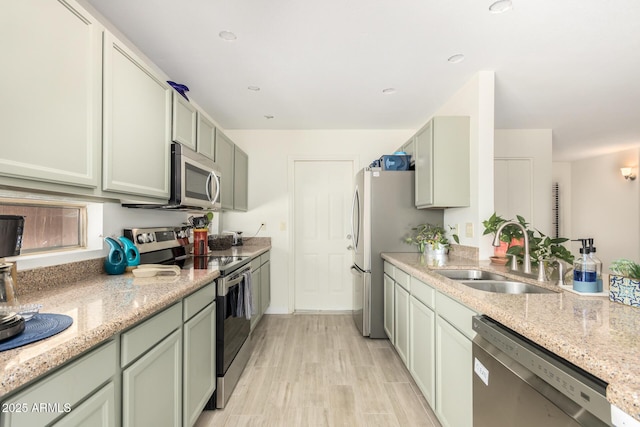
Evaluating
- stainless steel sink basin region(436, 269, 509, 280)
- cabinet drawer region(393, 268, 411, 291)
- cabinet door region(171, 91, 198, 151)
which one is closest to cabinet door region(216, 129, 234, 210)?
cabinet door region(171, 91, 198, 151)

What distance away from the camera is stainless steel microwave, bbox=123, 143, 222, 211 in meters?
1.96

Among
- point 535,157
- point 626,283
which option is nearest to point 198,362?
point 626,283

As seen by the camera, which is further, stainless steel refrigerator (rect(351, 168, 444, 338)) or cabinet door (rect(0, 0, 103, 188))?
stainless steel refrigerator (rect(351, 168, 444, 338))

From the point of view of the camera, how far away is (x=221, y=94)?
2.83 meters

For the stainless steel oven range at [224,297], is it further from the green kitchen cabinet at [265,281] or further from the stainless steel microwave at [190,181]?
the green kitchen cabinet at [265,281]

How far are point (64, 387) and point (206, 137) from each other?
6.89ft

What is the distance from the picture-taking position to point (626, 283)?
3.59ft

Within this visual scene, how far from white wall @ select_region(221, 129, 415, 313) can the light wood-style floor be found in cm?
133

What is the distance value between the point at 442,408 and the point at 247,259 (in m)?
1.73

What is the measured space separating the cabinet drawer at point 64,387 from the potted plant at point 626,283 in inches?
72.4

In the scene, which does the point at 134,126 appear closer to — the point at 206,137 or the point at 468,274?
the point at 206,137

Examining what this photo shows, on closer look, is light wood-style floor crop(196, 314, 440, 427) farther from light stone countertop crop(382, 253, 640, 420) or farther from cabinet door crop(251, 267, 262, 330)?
light stone countertop crop(382, 253, 640, 420)

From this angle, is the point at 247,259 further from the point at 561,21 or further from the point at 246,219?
the point at 561,21

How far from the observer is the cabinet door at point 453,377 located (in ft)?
4.31
